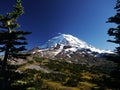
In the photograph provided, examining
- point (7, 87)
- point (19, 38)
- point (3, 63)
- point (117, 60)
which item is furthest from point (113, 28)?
point (7, 87)

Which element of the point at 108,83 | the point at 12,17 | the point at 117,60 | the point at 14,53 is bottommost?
the point at 108,83

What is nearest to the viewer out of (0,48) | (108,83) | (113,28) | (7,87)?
(108,83)

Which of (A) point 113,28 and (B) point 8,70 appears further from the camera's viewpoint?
(B) point 8,70

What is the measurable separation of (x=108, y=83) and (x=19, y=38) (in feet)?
56.0

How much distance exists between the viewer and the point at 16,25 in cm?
3800

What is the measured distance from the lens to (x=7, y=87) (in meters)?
39.6

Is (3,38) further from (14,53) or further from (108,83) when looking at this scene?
(108,83)

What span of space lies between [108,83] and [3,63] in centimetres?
1801

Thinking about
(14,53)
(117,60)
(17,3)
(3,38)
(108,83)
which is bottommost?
(108,83)

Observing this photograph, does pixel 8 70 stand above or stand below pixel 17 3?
below

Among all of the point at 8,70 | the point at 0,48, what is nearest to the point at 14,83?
the point at 8,70

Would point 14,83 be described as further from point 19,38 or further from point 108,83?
point 108,83

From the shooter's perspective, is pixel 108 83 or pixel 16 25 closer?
pixel 108 83

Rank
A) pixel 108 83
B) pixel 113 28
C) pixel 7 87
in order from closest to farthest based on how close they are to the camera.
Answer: pixel 108 83 → pixel 113 28 → pixel 7 87
